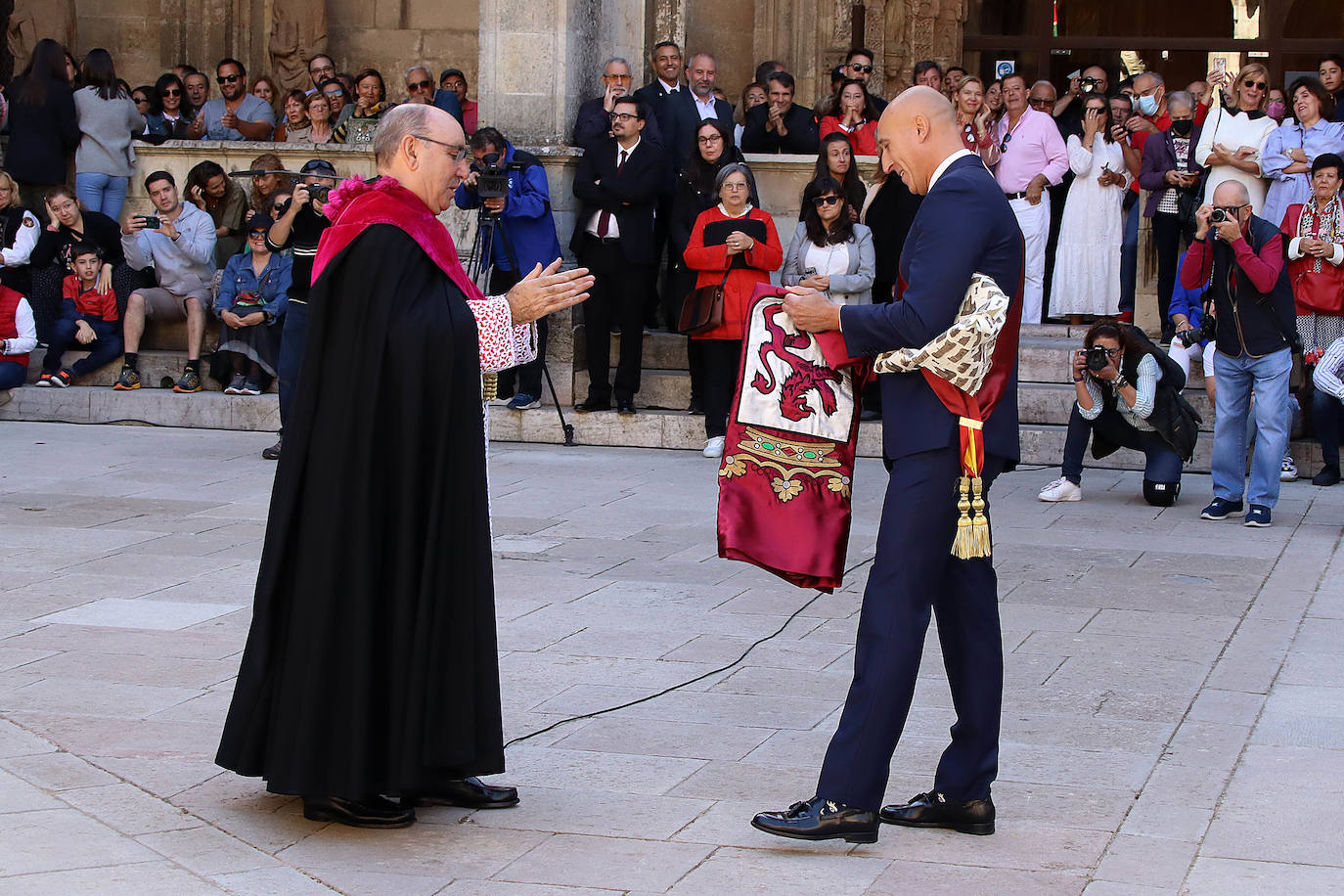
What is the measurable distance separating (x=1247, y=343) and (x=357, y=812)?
651cm

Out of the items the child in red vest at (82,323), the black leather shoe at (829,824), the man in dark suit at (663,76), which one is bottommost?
the black leather shoe at (829,824)

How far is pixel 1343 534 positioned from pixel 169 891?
6885mm

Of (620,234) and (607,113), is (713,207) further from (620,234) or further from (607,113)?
(607,113)

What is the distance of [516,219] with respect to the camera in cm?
1230

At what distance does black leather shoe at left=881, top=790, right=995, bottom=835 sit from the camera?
4684 mm

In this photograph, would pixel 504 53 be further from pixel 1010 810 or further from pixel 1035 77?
pixel 1010 810

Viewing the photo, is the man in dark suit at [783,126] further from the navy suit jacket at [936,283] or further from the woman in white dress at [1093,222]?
the navy suit jacket at [936,283]

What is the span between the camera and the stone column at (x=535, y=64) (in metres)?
12.7

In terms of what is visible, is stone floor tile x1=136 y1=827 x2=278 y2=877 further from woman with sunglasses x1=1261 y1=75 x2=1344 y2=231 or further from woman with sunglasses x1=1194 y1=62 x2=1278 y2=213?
woman with sunglasses x1=1261 y1=75 x2=1344 y2=231

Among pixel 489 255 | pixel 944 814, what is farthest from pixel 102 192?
pixel 944 814

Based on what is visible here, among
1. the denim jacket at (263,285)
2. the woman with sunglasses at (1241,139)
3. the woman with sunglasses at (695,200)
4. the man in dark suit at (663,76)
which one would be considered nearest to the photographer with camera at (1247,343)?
the woman with sunglasses at (1241,139)

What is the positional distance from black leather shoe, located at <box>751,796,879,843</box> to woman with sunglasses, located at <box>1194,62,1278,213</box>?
830 centimetres

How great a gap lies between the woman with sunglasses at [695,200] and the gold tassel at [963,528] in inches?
294

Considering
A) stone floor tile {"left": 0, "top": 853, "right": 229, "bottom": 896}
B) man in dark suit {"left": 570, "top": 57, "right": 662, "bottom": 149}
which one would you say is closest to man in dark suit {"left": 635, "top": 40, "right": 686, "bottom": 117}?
man in dark suit {"left": 570, "top": 57, "right": 662, "bottom": 149}
